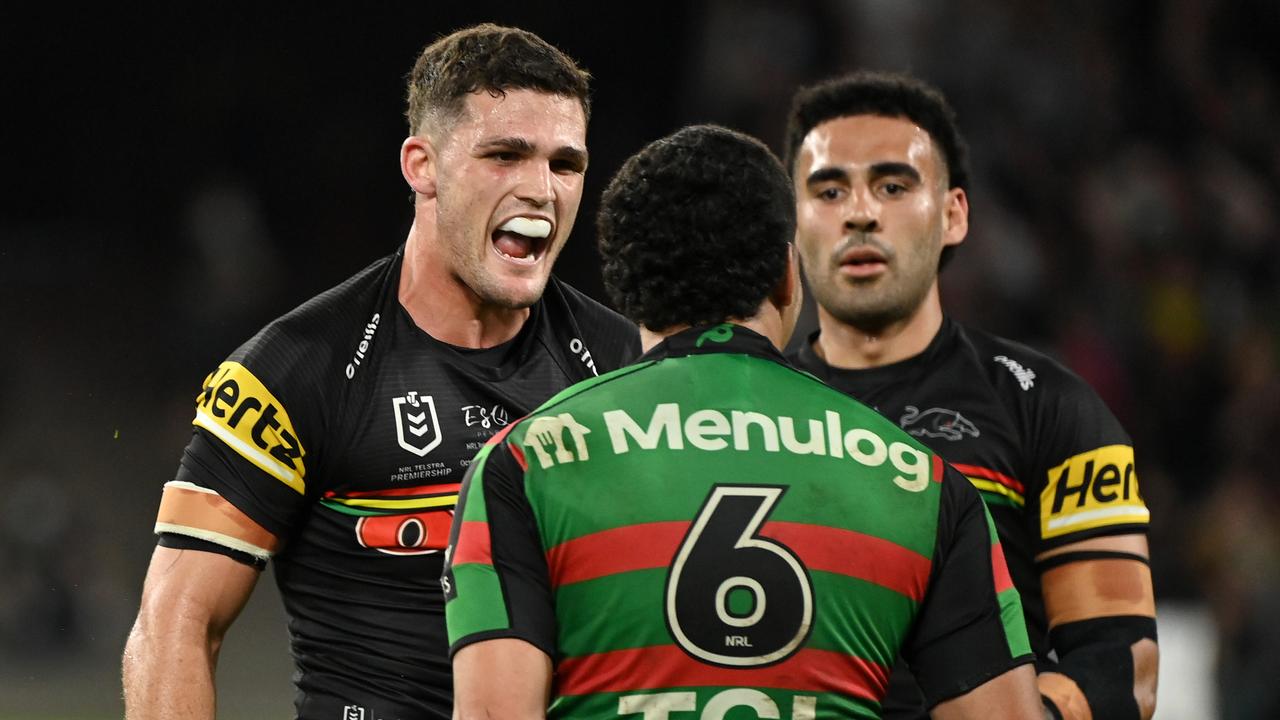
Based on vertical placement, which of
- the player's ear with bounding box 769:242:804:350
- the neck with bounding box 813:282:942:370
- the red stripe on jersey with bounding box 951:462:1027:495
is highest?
the neck with bounding box 813:282:942:370

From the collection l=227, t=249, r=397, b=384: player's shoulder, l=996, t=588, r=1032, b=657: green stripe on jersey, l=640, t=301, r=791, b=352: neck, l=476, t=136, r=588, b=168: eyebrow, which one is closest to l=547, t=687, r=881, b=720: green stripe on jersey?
l=996, t=588, r=1032, b=657: green stripe on jersey

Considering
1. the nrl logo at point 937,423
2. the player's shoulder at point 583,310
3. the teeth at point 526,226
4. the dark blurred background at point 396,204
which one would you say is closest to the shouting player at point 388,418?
the teeth at point 526,226

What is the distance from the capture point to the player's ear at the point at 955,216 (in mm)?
4090

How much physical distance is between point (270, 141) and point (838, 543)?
8545 mm

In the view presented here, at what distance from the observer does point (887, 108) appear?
4047 millimetres

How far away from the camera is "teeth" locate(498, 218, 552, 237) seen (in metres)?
3.10

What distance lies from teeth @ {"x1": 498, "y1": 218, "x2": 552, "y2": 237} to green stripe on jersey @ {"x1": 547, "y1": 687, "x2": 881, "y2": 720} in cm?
118

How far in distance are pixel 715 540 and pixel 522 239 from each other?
117 cm

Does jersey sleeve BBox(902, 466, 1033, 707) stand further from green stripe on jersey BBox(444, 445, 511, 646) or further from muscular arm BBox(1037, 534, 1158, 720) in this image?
muscular arm BBox(1037, 534, 1158, 720)

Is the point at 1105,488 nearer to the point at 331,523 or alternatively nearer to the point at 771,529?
the point at 771,529

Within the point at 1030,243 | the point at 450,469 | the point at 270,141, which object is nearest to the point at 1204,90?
the point at 1030,243

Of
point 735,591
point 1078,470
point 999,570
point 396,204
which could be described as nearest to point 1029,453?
point 1078,470

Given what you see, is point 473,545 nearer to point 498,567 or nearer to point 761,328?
point 498,567

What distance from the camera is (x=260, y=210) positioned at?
9938 mm
